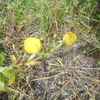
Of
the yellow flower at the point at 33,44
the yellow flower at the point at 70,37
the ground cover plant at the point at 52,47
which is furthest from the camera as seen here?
the ground cover plant at the point at 52,47

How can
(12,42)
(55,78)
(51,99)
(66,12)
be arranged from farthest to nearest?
(66,12), (12,42), (55,78), (51,99)

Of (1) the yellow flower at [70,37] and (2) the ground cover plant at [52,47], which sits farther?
(2) the ground cover plant at [52,47]

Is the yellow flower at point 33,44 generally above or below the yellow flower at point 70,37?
below

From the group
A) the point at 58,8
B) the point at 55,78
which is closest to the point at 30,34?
the point at 58,8

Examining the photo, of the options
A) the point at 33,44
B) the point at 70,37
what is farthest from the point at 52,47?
the point at 33,44

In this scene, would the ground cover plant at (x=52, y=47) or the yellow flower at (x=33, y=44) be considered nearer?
the yellow flower at (x=33, y=44)

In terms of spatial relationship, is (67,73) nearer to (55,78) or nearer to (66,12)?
(55,78)

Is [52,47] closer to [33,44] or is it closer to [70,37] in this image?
[70,37]

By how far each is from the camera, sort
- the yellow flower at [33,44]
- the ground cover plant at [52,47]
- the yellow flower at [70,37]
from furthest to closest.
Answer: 1. the ground cover plant at [52,47]
2. the yellow flower at [70,37]
3. the yellow flower at [33,44]
